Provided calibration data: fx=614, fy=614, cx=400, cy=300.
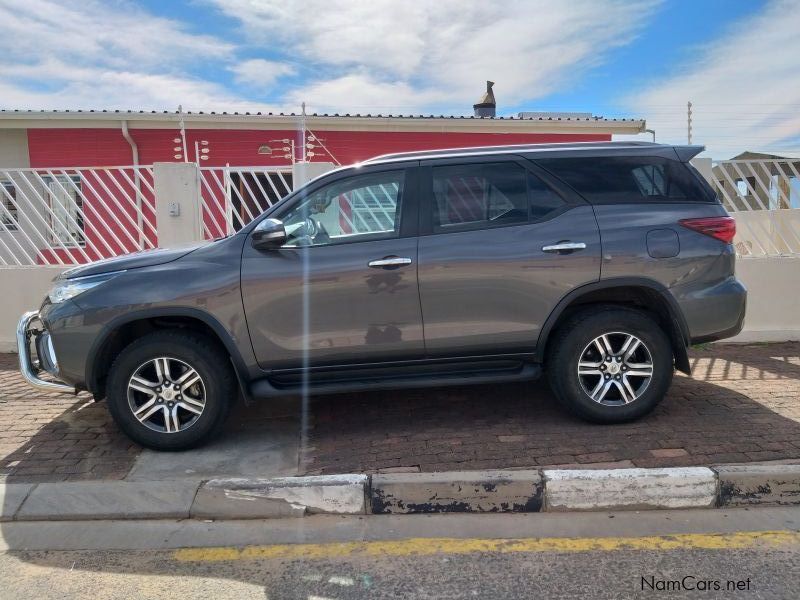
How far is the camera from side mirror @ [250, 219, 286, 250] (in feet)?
13.1

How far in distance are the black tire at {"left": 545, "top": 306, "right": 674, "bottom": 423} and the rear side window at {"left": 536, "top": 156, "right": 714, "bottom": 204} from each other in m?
0.82

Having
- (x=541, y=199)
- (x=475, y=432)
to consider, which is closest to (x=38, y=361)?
(x=475, y=432)

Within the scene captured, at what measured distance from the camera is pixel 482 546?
3.14 m

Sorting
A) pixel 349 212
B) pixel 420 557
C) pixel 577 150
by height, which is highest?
pixel 577 150

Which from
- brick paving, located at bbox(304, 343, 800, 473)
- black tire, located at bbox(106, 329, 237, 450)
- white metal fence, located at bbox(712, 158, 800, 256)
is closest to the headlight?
black tire, located at bbox(106, 329, 237, 450)

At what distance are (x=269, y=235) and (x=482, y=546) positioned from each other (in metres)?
2.27

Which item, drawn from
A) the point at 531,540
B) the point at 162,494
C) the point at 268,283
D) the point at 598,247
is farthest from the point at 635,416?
the point at 162,494

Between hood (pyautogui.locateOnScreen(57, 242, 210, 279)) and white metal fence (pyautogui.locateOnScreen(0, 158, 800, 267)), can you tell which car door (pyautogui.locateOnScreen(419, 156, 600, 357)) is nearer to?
hood (pyautogui.locateOnScreen(57, 242, 210, 279))

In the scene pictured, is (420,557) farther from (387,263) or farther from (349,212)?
(349,212)

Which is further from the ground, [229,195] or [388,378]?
[229,195]

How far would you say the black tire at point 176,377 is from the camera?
405 cm

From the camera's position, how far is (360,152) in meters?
13.3

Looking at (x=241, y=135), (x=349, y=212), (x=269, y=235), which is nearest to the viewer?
(x=269, y=235)

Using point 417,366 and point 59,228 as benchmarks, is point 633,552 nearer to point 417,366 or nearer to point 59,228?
point 417,366
